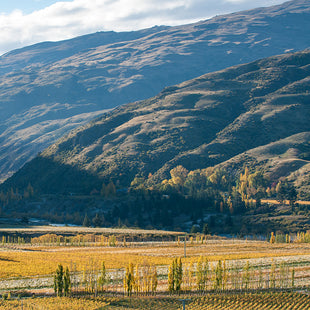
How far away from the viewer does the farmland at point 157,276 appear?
276ft

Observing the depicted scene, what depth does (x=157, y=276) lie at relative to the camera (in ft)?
334

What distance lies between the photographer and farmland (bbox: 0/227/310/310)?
84188 millimetres

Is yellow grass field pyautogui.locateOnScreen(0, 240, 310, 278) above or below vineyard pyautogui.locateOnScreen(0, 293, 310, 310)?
below

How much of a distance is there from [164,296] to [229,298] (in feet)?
32.9

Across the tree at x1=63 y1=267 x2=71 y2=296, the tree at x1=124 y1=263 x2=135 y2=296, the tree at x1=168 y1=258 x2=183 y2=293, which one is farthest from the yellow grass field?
the tree at x1=63 y1=267 x2=71 y2=296

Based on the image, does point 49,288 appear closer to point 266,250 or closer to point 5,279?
point 5,279

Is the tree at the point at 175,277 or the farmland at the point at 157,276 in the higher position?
the tree at the point at 175,277

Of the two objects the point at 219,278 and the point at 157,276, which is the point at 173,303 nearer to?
the point at 219,278

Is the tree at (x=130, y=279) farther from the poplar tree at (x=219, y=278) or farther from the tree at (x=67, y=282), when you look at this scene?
the poplar tree at (x=219, y=278)

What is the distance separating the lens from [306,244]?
176m

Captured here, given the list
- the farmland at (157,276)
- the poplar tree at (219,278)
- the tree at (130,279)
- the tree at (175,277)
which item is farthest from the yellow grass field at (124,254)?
the poplar tree at (219,278)

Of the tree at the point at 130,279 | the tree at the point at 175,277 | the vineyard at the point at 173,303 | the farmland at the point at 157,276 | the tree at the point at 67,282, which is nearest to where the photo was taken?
the vineyard at the point at 173,303

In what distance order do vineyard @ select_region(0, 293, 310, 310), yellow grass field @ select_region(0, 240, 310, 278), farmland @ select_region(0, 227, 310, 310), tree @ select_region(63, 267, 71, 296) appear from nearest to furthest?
1. vineyard @ select_region(0, 293, 310, 310)
2. farmland @ select_region(0, 227, 310, 310)
3. tree @ select_region(63, 267, 71, 296)
4. yellow grass field @ select_region(0, 240, 310, 278)

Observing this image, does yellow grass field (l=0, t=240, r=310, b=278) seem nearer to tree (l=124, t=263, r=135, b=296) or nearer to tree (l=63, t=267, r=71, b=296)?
tree (l=124, t=263, r=135, b=296)
